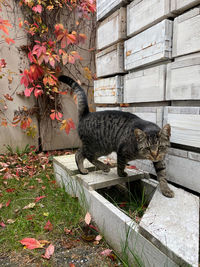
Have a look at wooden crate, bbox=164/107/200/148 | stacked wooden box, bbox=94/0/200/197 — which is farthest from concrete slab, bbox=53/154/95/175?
wooden crate, bbox=164/107/200/148

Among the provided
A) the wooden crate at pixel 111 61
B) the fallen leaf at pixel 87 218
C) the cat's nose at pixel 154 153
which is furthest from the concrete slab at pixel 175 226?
the wooden crate at pixel 111 61

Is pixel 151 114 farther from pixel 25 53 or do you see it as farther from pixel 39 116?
pixel 25 53

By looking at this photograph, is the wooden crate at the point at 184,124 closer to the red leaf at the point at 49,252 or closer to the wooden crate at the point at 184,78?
the wooden crate at the point at 184,78

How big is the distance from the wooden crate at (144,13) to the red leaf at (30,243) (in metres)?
1.97

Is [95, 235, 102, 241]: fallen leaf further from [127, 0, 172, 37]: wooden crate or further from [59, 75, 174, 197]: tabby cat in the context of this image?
[127, 0, 172, 37]: wooden crate

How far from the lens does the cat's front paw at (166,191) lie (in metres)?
1.36

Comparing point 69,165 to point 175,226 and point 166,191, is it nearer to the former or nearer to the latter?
point 166,191

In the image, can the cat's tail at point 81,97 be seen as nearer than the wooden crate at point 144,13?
No

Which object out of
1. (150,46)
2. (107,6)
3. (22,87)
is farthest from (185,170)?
(22,87)

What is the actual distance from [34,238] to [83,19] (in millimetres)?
3359

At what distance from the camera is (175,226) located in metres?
1.05

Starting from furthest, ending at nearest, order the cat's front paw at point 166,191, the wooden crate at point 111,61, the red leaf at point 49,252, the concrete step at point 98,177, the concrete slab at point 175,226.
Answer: the wooden crate at point 111,61 < the concrete step at point 98,177 < the cat's front paw at point 166,191 < the red leaf at point 49,252 < the concrete slab at point 175,226

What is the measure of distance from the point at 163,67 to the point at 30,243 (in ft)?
5.62

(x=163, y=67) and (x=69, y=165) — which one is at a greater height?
(x=163, y=67)
